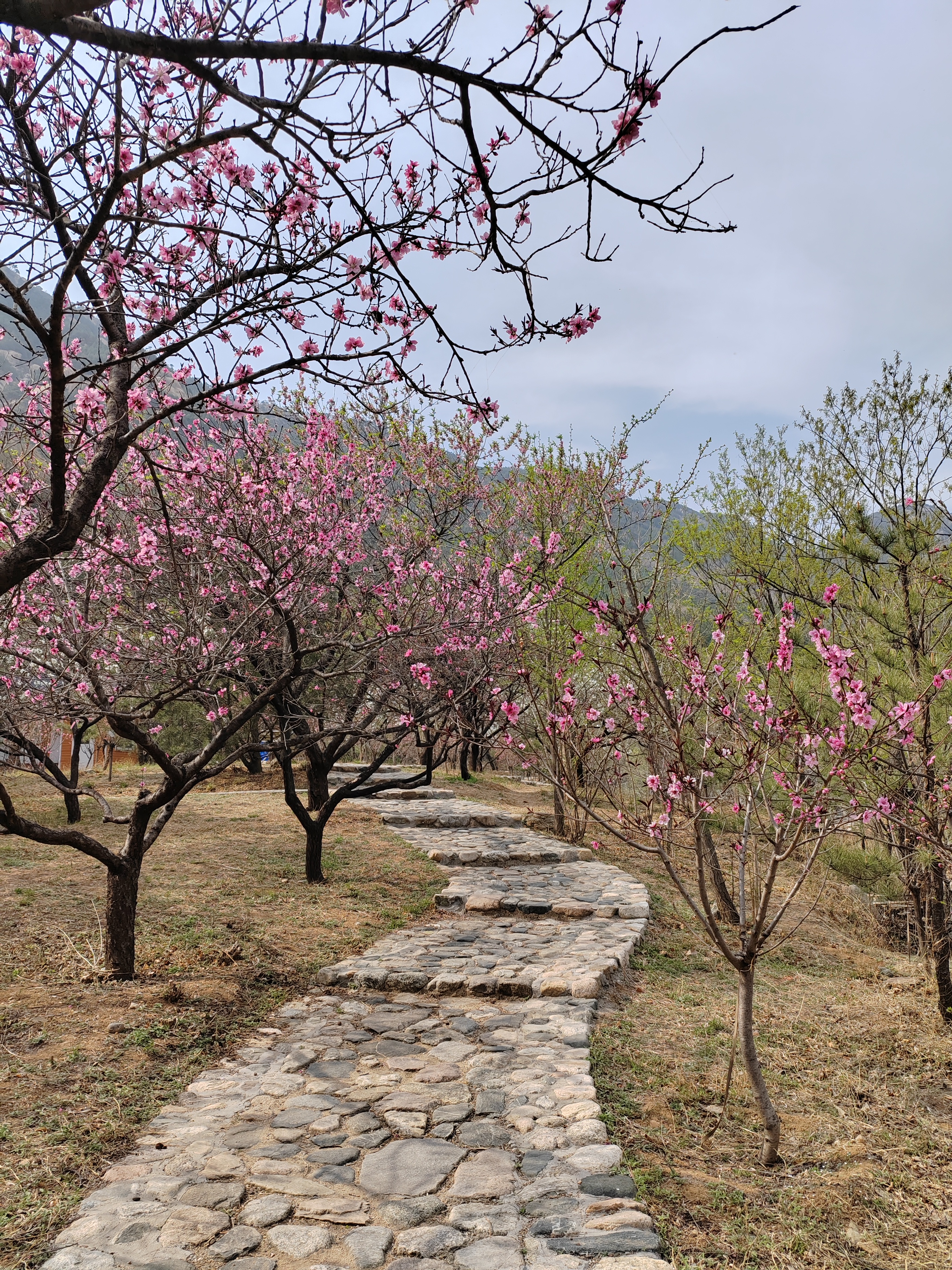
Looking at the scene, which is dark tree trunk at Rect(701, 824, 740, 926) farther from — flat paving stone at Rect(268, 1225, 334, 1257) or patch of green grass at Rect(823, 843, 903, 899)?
flat paving stone at Rect(268, 1225, 334, 1257)

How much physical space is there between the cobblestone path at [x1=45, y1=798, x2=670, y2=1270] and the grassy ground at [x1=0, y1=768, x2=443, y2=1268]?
0.19 m

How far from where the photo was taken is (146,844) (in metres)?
5.82

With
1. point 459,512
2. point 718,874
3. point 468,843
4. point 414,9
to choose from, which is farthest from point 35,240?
point 468,843

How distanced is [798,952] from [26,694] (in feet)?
24.7

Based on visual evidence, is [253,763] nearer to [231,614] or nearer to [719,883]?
[231,614]

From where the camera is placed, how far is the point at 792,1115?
14.2 ft

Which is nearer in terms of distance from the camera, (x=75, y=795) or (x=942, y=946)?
(x=942, y=946)

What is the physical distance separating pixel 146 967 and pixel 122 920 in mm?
519

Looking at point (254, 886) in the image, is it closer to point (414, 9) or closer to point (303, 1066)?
point (303, 1066)

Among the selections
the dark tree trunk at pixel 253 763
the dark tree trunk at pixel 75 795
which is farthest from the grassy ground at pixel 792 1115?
the dark tree trunk at pixel 253 763

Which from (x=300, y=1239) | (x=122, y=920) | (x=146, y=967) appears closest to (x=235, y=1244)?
(x=300, y=1239)

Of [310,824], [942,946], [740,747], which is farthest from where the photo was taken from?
[310,824]

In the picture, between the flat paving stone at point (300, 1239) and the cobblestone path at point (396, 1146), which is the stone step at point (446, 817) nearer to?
the cobblestone path at point (396, 1146)

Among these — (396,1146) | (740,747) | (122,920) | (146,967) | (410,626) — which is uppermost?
(410,626)
